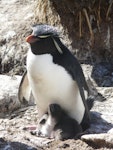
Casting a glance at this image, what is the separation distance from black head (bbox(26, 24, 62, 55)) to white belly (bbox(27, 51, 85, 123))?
0.04 metres

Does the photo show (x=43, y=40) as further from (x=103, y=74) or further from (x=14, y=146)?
(x=103, y=74)

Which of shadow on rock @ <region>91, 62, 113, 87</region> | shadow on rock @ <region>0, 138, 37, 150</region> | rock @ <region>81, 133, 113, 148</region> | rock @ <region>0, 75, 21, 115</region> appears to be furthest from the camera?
shadow on rock @ <region>91, 62, 113, 87</region>

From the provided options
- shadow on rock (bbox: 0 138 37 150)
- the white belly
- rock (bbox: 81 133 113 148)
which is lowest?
shadow on rock (bbox: 0 138 37 150)

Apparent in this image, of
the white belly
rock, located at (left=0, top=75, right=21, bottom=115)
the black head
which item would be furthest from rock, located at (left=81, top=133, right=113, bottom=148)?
rock, located at (left=0, top=75, right=21, bottom=115)

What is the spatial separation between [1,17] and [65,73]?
3057 millimetres

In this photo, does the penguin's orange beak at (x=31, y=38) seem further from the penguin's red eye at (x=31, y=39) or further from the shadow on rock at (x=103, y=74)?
the shadow on rock at (x=103, y=74)

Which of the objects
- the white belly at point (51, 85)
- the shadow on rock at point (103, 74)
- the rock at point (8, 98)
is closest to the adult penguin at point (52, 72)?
the white belly at point (51, 85)

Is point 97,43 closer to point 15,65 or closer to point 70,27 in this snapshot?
point 70,27

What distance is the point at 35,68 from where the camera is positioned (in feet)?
11.7

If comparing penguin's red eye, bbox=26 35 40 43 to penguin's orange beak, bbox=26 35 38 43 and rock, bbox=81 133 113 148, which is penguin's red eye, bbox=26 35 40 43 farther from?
rock, bbox=81 133 113 148

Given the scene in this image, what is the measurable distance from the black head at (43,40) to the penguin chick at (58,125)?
403 millimetres

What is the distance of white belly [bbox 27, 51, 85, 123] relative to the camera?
355 centimetres

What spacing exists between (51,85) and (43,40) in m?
0.31

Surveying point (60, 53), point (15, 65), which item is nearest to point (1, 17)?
point (15, 65)
